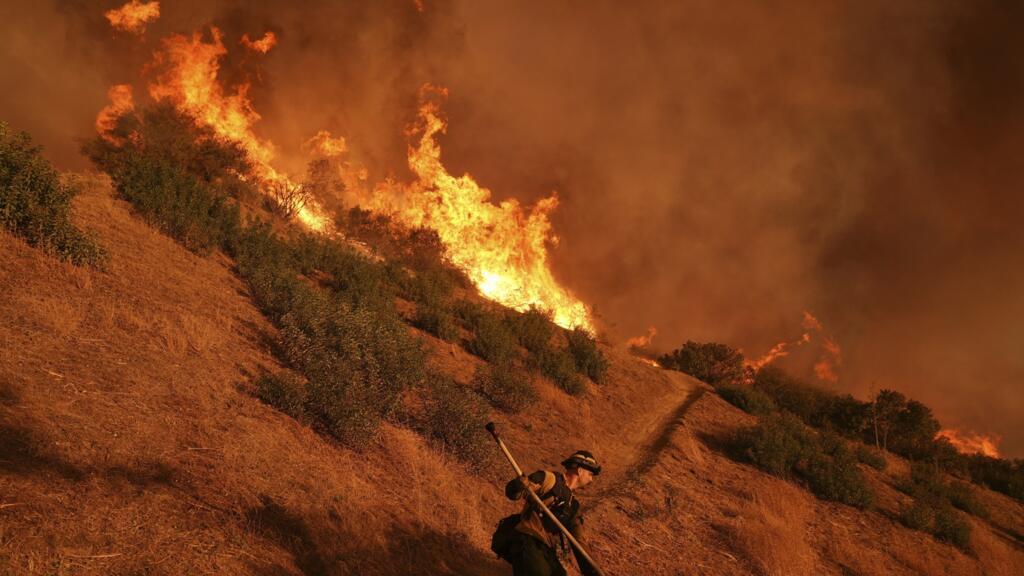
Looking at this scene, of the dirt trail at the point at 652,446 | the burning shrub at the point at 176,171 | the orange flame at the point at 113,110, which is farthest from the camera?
the orange flame at the point at 113,110

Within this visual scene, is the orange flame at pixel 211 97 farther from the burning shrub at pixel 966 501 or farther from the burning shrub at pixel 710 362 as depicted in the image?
the burning shrub at pixel 966 501

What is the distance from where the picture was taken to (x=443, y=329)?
1566 centimetres

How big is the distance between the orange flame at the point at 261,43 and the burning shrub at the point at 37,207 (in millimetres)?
22255

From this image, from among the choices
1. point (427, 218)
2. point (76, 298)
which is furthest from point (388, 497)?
point (427, 218)

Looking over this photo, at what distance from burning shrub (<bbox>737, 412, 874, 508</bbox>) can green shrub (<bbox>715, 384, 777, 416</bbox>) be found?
13.8 feet

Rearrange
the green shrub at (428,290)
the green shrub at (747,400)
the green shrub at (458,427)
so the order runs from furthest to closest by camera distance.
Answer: the green shrub at (747,400)
the green shrub at (428,290)
the green shrub at (458,427)

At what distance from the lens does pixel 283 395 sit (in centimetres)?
707

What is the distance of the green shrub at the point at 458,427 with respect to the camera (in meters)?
8.66

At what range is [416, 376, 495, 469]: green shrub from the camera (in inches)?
341

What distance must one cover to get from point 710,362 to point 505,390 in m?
21.0

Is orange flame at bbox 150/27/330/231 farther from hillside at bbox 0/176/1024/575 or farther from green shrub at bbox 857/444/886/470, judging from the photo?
green shrub at bbox 857/444/886/470

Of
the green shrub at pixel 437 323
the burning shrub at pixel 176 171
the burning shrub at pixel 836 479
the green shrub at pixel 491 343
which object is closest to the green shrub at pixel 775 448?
the burning shrub at pixel 836 479

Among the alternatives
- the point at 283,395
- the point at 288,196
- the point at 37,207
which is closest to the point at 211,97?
the point at 288,196

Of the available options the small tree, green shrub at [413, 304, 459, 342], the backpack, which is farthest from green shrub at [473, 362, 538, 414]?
the small tree
